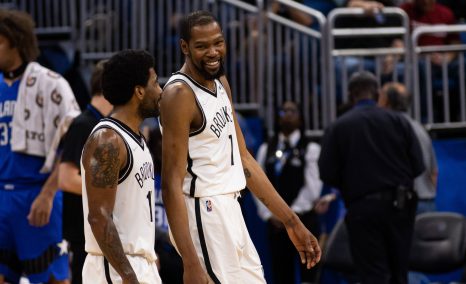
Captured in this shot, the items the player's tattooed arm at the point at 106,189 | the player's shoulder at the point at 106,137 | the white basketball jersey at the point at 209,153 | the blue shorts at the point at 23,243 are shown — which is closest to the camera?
the player's tattooed arm at the point at 106,189

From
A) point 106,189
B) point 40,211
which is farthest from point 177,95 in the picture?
point 40,211

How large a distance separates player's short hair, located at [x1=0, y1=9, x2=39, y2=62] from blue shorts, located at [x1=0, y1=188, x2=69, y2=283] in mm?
1067

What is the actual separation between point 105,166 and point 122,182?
6.8 inches

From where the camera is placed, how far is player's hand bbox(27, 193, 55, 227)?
7957 mm

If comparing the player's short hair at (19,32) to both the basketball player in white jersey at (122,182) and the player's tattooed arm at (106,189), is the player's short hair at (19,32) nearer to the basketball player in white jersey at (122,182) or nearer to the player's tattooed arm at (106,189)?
the basketball player in white jersey at (122,182)

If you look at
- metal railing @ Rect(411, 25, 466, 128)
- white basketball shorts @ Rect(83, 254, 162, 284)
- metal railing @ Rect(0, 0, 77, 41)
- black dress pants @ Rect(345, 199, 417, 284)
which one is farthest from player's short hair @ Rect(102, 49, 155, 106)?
metal railing @ Rect(0, 0, 77, 41)

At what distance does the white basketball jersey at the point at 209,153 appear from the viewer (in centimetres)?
596

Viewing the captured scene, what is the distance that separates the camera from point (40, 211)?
7.96 m

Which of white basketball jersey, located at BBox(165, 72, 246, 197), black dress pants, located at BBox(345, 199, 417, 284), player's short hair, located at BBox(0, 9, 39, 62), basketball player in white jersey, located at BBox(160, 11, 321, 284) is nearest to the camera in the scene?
basketball player in white jersey, located at BBox(160, 11, 321, 284)

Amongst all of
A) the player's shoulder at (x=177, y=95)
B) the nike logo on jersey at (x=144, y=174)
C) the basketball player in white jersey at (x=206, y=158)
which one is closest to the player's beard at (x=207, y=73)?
the basketball player in white jersey at (x=206, y=158)

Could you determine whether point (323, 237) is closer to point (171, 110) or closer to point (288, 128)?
point (288, 128)

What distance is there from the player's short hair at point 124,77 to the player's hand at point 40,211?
234 centimetres

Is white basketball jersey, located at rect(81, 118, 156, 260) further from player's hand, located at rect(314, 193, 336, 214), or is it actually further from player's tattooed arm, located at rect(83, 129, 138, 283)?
player's hand, located at rect(314, 193, 336, 214)

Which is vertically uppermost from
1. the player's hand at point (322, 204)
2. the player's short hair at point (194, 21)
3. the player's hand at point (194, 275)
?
the player's short hair at point (194, 21)
